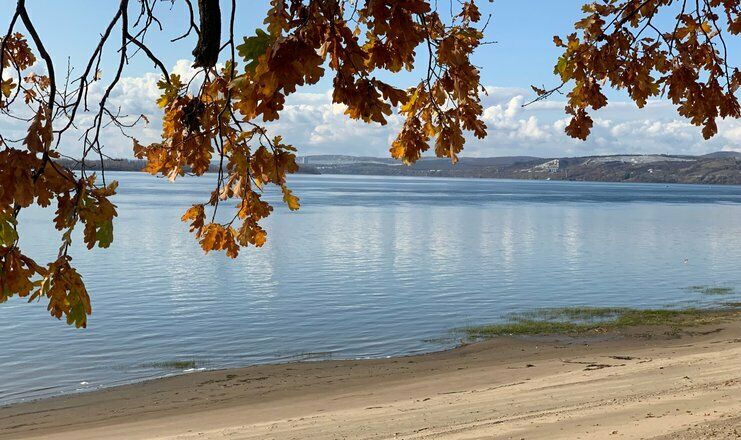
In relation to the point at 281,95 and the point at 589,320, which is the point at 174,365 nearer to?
the point at 589,320

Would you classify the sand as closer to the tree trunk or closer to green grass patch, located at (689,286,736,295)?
the tree trunk

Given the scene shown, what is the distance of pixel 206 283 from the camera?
33719mm

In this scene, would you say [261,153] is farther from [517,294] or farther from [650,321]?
[517,294]

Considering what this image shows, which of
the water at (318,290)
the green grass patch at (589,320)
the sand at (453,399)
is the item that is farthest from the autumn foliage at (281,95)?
the green grass patch at (589,320)

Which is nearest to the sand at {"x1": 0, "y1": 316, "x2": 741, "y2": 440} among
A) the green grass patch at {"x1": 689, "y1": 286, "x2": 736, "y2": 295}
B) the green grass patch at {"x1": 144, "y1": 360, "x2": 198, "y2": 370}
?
the green grass patch at {"x1": 144, "y1": 360, "x2": 198, "y2": 370}

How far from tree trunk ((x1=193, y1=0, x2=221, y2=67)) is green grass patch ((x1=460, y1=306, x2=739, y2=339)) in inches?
759

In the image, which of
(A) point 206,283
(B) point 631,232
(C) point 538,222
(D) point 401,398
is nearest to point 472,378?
(D) point 401,398

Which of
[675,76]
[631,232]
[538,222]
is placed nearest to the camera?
[675,76]

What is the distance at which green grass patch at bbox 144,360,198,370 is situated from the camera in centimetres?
1891

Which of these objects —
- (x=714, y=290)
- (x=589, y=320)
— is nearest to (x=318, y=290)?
(x=589, y=320)

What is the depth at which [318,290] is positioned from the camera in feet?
103

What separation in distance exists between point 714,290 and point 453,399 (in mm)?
24590

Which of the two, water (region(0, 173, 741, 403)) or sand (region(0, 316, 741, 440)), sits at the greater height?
sand (region(0, 316, 741, 440))

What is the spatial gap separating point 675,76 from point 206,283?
30.2m
